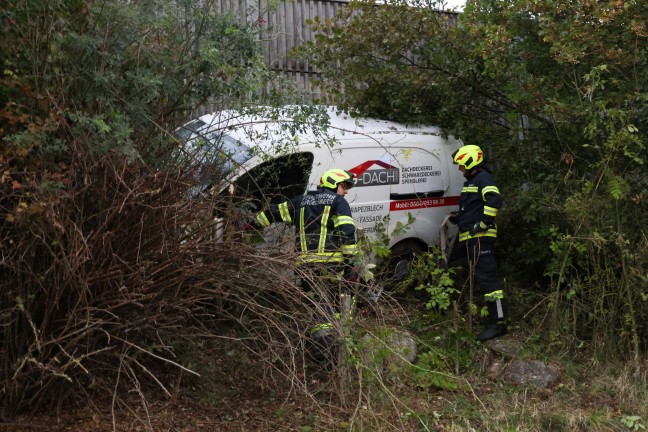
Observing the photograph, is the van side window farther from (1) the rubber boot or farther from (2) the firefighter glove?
(1) the rubber boot

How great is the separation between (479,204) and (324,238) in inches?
88.8

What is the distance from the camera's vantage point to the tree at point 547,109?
7832mm

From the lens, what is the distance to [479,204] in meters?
8.80

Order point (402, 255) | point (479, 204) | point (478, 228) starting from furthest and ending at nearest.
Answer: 1. point (402, 255)
2. point (479, 204)
3. point (478, 228)

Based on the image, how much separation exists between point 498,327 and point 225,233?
351 centimetres

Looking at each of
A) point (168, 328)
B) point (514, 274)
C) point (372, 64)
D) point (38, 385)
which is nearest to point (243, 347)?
point (168, 328)

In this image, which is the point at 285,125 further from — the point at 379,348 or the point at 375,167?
the point at 375,167

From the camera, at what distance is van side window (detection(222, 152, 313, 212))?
291 inches

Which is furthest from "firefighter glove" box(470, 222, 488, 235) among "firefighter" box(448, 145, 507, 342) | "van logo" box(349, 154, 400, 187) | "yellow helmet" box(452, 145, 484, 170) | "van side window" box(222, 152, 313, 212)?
"van side window" box(222, 152, 313, 212)

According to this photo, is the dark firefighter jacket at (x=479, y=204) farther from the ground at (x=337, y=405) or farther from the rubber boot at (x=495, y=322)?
the ground at (x=337, y=405)

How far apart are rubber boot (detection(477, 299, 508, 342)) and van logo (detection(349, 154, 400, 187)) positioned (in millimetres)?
1672

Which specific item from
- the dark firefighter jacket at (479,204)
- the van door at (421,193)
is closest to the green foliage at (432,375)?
the dark firefighter jacket at (479,204)

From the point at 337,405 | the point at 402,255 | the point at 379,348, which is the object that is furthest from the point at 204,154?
the point at 402,255

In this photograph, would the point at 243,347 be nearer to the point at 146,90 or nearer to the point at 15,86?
the point at 146,90
